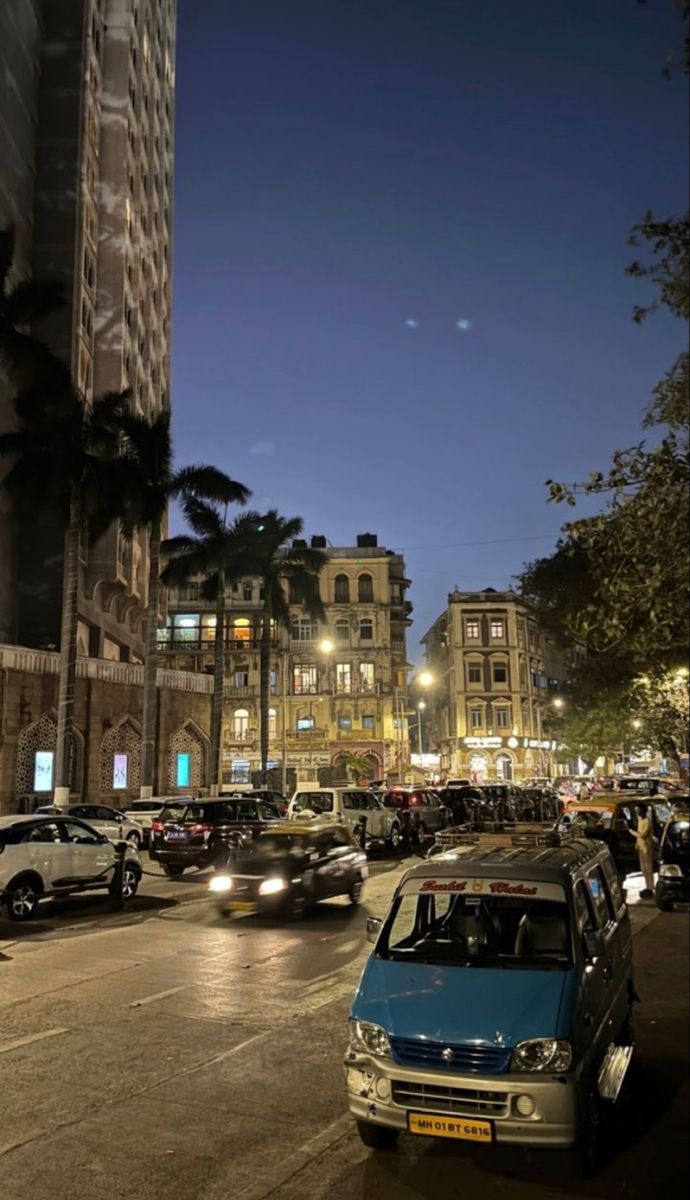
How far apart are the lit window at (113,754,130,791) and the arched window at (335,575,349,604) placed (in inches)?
1420

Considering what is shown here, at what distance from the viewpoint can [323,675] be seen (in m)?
73.5

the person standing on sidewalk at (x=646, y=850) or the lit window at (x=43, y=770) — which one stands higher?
the lit window at (x=43, y=770)

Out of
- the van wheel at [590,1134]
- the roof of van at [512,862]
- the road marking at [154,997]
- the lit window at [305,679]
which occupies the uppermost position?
the lit window at [305,679]

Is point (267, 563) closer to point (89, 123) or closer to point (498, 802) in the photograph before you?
point (498, 802)

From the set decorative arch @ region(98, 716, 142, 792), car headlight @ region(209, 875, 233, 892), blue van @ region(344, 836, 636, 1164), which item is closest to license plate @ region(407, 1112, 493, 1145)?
blue van @ region(344, 836, 636, 1164)

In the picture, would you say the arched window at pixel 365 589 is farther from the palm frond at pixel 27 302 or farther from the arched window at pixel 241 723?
the palm frond at pixel 27 302

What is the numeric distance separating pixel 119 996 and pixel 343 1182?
5132 mm

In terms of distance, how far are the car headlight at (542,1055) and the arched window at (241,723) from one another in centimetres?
6767

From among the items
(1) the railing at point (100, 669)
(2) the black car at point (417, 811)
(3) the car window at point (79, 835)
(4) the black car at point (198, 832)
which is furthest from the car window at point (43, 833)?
(1) the railing at point (100, 669)

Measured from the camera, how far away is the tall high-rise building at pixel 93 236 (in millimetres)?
46875

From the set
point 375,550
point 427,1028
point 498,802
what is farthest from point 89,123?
point 427,1028

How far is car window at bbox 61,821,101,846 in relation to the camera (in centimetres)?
1634

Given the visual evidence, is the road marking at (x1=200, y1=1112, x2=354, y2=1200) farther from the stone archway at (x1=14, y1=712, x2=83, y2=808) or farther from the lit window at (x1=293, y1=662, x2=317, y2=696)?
the lit window at (x1=293, y1=662, x2=317, y2=696)

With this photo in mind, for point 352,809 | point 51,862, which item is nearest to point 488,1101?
point 51,862
